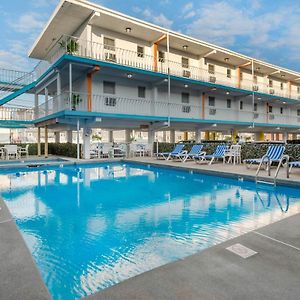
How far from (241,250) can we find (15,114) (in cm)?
2052

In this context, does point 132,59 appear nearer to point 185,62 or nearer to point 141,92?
point 141,92

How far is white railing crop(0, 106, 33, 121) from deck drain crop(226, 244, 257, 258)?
19.4 metres

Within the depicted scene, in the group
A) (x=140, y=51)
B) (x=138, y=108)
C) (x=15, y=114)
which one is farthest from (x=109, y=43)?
(x=15, y=114)

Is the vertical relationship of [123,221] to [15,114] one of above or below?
below

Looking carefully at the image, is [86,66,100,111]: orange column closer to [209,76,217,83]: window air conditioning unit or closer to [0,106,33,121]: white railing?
[0,106,33,121]: white railing

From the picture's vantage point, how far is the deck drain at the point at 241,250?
2.96 meters

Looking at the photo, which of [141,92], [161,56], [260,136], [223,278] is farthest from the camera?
[260,136]

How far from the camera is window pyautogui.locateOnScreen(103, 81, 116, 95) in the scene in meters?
18.2

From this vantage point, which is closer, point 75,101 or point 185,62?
point 75,101

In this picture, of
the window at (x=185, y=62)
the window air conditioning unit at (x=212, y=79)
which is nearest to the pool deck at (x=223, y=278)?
the window at (x=185, y=62)

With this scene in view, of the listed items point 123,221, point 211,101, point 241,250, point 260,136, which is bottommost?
point 123,221

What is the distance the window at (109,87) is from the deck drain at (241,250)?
16418 millimetres

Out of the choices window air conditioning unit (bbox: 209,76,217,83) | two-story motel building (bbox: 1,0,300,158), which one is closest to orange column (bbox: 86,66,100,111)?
two-story motel building (bbox: 1,0,300,158)

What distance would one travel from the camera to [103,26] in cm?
1762
